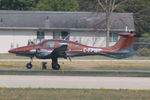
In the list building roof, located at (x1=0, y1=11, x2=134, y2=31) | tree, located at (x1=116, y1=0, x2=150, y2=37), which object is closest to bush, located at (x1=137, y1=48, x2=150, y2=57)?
building roof, located at (x1=0, y1=11, x2=134, y2=31)

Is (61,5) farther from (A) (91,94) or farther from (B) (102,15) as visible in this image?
(A) (91,94)

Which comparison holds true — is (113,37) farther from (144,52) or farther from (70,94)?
(70,94)

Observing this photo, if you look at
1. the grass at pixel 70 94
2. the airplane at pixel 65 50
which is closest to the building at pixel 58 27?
the airplane at pixel 65 50

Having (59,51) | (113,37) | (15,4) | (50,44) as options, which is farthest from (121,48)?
(15,4)

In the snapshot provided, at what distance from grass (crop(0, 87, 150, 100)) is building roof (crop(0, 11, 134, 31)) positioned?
29355mm

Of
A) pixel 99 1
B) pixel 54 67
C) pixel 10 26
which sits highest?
pixel 99 1

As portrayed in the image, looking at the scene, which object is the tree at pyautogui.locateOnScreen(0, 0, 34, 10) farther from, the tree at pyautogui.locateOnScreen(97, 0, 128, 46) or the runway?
the runway

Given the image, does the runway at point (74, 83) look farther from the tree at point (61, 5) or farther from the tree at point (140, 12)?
the tree at point (61, 5)

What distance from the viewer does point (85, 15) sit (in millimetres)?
47250

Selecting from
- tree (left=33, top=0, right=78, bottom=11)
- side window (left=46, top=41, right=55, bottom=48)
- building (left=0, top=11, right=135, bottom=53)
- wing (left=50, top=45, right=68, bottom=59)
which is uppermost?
tree (left=33, top=0, right=78, bottom=11)

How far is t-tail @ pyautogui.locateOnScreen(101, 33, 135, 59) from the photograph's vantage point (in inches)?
1085

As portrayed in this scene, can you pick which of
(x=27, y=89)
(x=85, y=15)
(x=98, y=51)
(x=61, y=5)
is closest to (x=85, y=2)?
(x=61, y=5)

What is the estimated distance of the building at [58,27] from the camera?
145 feet

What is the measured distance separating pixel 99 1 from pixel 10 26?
36.5ft
